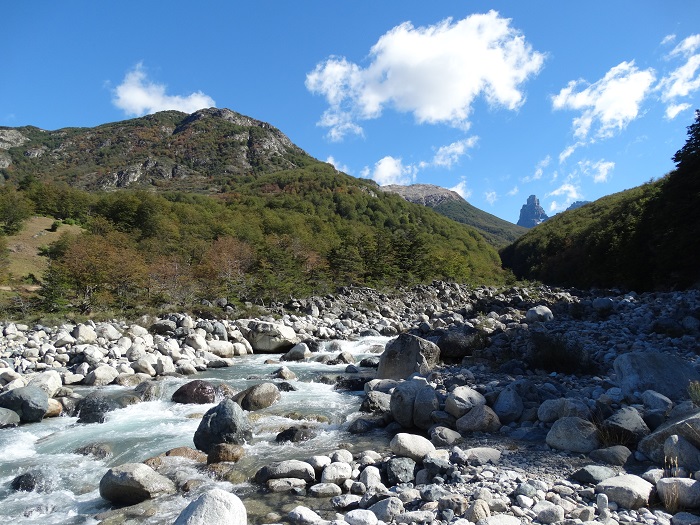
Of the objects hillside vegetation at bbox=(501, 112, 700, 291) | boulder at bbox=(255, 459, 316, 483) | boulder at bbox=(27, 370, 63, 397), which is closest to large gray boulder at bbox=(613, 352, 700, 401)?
boulder at bbox=(255, 459, 316, 483)

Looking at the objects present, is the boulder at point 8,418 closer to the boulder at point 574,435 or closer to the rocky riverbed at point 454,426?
the rocky riverbed at point 454,426

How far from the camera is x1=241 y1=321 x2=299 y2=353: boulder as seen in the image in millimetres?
19922

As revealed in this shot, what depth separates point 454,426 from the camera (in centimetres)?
773

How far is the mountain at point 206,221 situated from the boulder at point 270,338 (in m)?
7.16

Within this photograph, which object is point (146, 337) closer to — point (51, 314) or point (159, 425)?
point (51, 314)

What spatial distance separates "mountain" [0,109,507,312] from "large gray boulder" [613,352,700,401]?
903 inches

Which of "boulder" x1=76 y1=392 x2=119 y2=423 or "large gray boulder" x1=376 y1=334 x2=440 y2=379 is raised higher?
"large gray boulder" x1=376 y1=334 x2=440 y2=379

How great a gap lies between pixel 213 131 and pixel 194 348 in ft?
450

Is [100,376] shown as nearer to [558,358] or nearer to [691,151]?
[558,358]

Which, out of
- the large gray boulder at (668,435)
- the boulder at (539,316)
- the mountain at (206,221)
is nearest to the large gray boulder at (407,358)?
the large gray boulder at (668,435)

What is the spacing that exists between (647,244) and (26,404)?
40.6 m

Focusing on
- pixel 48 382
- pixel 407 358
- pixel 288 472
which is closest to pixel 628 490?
pixel 288 472

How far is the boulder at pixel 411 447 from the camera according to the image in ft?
20.7

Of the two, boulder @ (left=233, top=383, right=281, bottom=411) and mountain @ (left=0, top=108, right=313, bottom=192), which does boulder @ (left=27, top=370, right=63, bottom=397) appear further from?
mountain @ (left=0, top=108, right=313, bottom=192)
